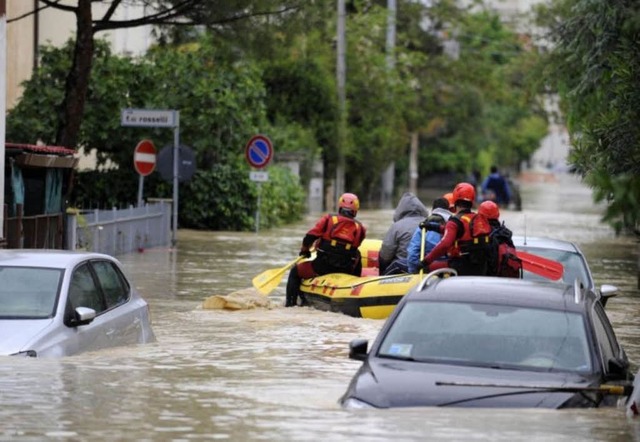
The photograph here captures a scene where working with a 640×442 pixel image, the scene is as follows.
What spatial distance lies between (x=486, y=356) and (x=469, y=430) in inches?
40.7

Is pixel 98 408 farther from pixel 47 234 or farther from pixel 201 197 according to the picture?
pixel 201 197

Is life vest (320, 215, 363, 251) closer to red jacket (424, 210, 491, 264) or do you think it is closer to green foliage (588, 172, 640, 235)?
red jacket (424, 210, 491, 264)

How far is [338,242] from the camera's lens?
60.5 ft

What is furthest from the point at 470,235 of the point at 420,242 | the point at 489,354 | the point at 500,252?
the point at 489,354

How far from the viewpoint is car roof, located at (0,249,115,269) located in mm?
12979

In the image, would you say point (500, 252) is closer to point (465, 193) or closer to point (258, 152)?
point (465, 193)

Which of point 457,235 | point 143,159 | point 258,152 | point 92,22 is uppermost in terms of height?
point 92,22

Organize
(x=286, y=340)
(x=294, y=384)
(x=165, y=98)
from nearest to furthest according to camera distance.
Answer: (x=294, y=384) → (x=286, y=340) → (x=165, y=98)

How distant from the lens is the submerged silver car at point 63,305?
1210 centimetres

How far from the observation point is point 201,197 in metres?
36.7

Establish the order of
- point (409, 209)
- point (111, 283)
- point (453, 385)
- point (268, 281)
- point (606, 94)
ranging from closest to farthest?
point (453, 385), point (111, 283), point (409, 209), point (268, 281), point (606, 94)

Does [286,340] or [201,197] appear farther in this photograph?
[201,197]

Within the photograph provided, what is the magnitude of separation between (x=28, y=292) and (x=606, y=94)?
11404mm

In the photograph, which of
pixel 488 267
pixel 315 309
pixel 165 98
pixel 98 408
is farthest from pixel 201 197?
pixel 98 408
